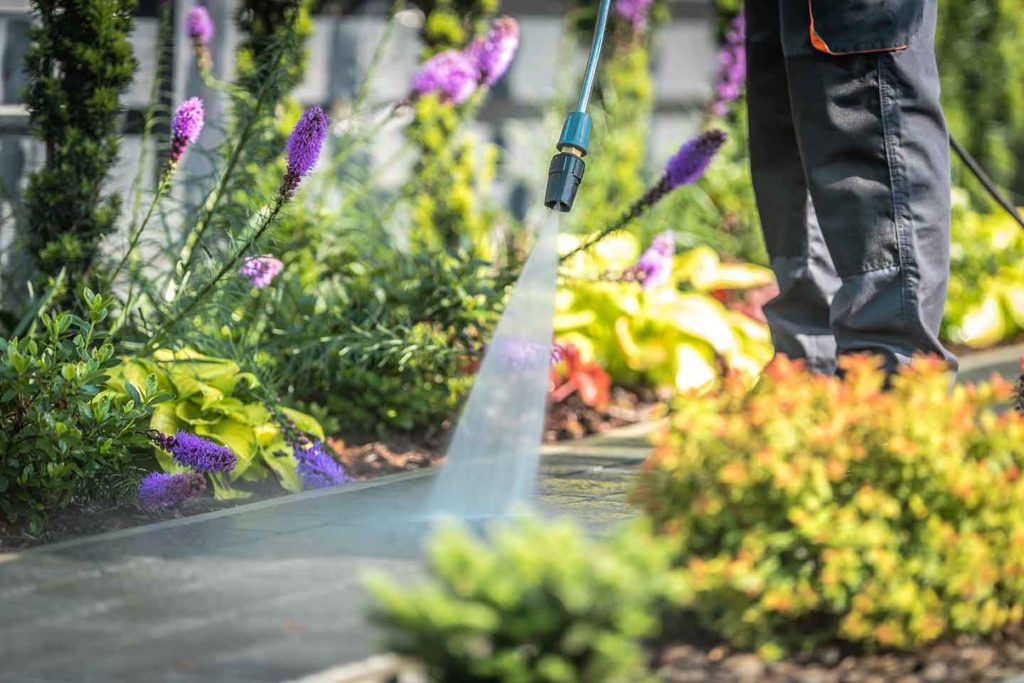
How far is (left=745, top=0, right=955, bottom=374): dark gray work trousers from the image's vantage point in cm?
297

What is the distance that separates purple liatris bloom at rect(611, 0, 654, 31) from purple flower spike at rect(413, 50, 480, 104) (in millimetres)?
1920

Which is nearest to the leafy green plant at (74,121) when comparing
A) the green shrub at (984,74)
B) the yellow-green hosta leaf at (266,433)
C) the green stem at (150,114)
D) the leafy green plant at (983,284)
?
the green stem at (150,114)

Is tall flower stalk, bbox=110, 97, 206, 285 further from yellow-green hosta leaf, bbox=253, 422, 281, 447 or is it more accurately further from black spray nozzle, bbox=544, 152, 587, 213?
black spray nozzle, bbox=544, 152, 587, 213

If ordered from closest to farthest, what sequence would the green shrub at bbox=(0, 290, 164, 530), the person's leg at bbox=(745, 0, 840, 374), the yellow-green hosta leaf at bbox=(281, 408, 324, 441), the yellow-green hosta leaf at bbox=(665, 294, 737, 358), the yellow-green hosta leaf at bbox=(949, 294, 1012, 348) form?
the green shrub at bbox=(0, 290, 164, 530)
the yellow-green hosta leaf at bbox=(281, 408, 324, 441)
the person's leg at bbox=(745, 0, 840, 374)
the yellow-green hosta leaf at bbox=(665, 294, 737, 358)
the yellow-green hosta leaf at bbox=(949, 294, 1012, 348)

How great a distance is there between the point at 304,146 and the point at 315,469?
2.48 ft

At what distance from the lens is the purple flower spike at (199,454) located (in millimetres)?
2963

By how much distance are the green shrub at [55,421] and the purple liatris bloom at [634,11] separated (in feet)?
12.1

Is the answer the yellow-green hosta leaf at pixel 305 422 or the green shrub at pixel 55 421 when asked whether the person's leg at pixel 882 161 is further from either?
the green shrub at pixel 55 421

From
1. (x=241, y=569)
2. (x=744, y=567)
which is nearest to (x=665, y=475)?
(x=744, y=567)

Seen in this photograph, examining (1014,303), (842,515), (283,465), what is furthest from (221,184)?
(1014,303)

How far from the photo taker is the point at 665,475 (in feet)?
6.81

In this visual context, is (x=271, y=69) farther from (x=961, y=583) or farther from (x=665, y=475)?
(x=961, y=583)

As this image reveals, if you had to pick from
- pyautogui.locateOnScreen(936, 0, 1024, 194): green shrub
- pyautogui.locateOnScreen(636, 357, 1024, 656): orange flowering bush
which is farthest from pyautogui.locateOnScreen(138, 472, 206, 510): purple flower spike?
pyautogui.locateOnScreen(936, 0, 1024, 194): green shrub

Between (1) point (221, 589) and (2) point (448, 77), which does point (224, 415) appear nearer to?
(1) point (221, 589)
